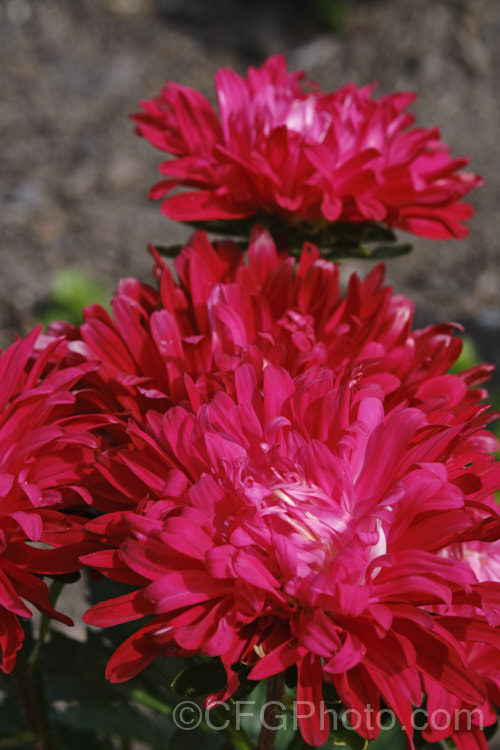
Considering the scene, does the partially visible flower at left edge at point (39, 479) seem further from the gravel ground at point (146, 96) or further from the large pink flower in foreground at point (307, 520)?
the gravel ground at point (146, 96)

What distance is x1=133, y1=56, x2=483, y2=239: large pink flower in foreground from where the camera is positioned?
0.66 m

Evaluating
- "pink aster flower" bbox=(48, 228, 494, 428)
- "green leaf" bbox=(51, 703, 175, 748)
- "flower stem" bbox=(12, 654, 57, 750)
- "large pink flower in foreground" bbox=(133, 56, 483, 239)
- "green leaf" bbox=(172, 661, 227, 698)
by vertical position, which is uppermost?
"large pink flower in foreground" bbox=(133, 56, 483, 239)

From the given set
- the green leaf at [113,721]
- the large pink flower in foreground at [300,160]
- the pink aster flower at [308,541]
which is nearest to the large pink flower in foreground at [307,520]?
the pink aster flower at [308,541]

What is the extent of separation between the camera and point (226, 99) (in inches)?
28.9

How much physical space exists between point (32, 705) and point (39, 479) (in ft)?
1.04

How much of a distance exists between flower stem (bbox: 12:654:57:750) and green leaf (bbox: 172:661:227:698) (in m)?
0.24

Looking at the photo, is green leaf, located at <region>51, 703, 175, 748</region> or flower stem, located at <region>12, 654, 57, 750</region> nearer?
flower stem, located at <region>12, 654, 57, 750</region>

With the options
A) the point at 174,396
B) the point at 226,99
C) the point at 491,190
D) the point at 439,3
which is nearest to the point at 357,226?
the point at 226,99

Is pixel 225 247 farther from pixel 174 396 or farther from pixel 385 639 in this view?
pixel 385 639

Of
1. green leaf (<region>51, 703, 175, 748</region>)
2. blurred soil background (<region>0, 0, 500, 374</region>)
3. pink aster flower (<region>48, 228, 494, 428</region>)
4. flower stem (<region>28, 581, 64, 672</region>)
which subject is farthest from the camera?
blurred soil background (<region>0, 0, 500, 374</region>)

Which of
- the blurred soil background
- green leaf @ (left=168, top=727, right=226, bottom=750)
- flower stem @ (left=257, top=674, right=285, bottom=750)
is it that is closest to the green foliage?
the blurred soil background

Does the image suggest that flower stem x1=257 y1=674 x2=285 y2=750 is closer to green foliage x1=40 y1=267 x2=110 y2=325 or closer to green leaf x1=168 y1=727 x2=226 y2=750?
green leaf x1=168 y1=727 x2=226 y2=750

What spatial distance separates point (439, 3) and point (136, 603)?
Answer: 12.1 ft

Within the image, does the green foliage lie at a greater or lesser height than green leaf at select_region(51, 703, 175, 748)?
greater
